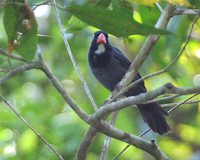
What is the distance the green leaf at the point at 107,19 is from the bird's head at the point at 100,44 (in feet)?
8.71

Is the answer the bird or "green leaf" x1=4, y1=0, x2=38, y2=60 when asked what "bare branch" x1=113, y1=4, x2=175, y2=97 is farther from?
the bird

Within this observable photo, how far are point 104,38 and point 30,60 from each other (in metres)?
2.75

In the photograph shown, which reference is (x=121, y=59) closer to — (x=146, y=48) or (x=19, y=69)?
(x=146, y=48)

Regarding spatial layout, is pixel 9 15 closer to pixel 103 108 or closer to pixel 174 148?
pixel 103 108

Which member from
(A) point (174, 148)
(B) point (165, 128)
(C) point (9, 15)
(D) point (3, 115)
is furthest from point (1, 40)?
(C) point (9, 15)

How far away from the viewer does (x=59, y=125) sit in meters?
4.71

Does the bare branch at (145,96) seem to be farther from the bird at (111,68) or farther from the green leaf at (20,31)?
A: the bird at (111,68)

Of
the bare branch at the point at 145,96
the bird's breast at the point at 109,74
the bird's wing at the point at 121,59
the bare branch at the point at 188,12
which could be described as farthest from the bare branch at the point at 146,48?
the bird's wing at the point at 121,59

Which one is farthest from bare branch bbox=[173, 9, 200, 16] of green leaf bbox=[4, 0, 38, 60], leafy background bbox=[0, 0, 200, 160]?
green leaf bbox=[4, 0, 38, 60]

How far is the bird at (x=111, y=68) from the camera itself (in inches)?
192

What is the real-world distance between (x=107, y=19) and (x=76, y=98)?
3.32 metres

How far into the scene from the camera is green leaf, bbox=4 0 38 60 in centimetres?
246

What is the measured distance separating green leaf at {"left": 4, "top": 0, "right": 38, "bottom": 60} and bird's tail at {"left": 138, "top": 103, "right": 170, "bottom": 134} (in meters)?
1.92

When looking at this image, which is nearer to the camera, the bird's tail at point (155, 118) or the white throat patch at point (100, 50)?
the bird's tail at point (155, 118)
